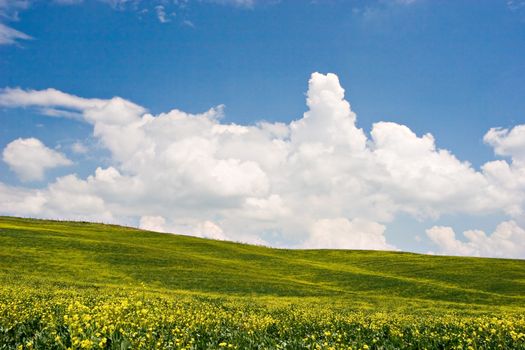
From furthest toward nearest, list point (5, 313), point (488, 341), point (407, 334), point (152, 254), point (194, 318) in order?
1. point (152, 254)
2. point (5, 313)
3. point (194, 318)
4. point (407, 334)
5. point (488, 341)

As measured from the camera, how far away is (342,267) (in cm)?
7050

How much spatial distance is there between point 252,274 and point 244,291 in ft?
42.0

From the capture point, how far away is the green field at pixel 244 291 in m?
12.3

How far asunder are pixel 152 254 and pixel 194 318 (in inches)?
1924

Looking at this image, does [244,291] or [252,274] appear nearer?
[244,291]

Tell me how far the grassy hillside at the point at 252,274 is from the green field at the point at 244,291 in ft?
0.47

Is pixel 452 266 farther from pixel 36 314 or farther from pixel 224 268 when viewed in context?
pixel 36 314

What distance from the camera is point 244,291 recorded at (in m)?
42.0

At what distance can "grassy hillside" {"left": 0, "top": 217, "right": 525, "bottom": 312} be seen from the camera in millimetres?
41406

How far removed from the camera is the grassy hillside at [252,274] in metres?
41.4

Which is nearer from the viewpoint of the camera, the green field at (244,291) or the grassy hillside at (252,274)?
the green field at (244,291)

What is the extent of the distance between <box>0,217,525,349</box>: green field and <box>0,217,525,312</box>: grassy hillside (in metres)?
0.14

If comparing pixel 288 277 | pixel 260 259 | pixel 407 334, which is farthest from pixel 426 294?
pixel 407 334

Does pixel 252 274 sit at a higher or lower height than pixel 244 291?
higher
